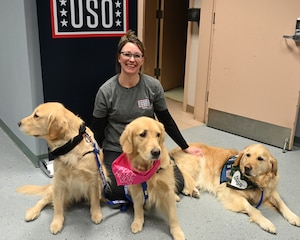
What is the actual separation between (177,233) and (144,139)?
58cm

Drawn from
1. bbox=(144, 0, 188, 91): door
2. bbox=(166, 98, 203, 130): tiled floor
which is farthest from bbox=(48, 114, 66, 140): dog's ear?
bbox=(144, 0, 188, 91): door

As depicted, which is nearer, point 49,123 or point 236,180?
point 49,123

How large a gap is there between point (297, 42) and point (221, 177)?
1438 millimetres

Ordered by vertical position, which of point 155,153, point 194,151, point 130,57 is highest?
point 130,57

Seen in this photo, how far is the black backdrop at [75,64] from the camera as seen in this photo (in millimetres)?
2366

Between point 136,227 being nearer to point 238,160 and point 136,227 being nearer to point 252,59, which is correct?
point 238,160

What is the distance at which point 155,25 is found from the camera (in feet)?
15.6

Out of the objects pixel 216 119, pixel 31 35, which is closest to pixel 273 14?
pixel 216 119

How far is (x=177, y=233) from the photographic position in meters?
1.85

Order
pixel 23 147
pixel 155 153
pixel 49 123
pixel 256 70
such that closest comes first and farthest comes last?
1. pixel 155 153
2. pixel 49 123
3. pixel 23 147
4. pixel 256 70

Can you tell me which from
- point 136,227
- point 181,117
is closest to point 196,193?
point 136,227

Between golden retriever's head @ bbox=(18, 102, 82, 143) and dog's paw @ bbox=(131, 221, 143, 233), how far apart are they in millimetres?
648

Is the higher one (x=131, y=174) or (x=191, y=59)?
(x=191, y=59)

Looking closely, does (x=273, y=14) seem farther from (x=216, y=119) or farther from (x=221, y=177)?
(x=221, y=177)
